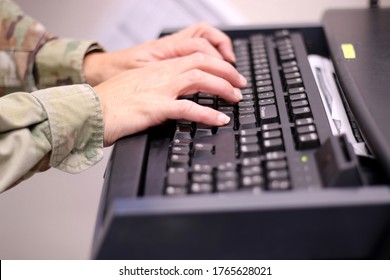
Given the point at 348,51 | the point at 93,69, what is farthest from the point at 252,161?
the point at 93,69

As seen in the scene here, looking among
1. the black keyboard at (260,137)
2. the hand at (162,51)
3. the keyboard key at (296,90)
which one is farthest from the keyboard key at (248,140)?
the hand at (162,51)

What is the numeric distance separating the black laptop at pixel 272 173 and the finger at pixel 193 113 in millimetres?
12

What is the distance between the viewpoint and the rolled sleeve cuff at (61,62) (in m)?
0.74

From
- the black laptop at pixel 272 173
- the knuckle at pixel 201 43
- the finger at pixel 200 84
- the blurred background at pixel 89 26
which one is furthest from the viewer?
the blurred background at pixel 89 26

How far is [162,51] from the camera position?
2.37 feet

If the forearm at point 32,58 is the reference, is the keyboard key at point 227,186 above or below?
below

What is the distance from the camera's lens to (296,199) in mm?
356

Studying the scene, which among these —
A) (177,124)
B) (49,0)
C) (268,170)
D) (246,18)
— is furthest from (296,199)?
(49,0)

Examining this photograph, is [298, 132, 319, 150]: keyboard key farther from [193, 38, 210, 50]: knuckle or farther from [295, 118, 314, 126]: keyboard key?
[193, 38, 210, 50]: knuckle

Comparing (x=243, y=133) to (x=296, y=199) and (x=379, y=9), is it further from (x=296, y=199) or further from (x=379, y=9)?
(x=379, y=9)

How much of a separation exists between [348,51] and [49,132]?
0.38m

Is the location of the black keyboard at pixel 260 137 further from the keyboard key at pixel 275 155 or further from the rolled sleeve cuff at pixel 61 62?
the rolled sleeve cuff at pixel 61 62

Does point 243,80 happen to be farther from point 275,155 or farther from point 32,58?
point 32,58

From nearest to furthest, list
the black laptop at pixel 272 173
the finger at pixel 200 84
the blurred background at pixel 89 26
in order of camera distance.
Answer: the black laptop at pixel 272 173 → the finger at pixel 200 84 → the blurred background at pixel 89 26
